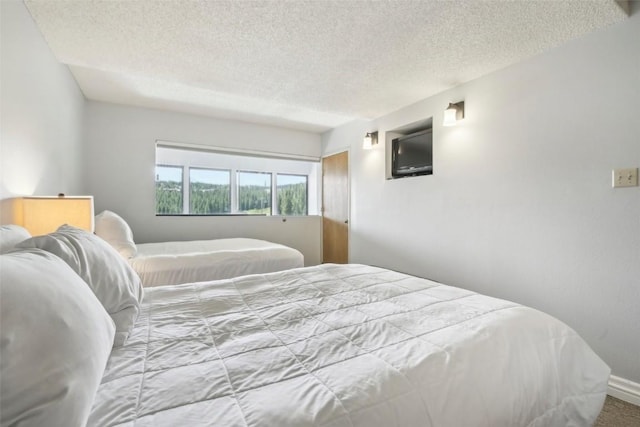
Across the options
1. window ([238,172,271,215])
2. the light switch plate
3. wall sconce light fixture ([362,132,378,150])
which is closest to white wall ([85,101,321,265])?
window ([238,172,271,215])

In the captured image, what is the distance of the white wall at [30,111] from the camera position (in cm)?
154

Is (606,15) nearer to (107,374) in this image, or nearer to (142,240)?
(107,374)

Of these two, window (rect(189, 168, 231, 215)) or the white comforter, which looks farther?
window (rect(189, 168, 231, 215))

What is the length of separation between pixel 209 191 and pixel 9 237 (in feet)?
14.1

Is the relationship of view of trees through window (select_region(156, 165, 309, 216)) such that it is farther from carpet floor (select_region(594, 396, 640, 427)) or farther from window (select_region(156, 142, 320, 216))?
carpet floor (select_region(594, 396, 640, 427))

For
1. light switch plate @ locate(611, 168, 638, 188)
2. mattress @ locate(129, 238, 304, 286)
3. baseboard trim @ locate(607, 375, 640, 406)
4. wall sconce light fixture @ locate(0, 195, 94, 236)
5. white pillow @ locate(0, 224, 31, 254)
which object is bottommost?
baseboard trim @ locate(607, 375, 640, 406)

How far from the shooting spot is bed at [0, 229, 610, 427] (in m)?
0.64

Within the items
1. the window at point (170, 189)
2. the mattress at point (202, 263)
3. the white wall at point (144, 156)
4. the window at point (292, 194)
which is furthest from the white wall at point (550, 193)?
the window at point (170, 189)

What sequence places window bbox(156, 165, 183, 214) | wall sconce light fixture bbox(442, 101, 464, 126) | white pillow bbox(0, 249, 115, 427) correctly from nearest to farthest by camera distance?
white pillow bbox(0, 249, 115, 427) < wall sconce light fixture bbox(442, 101, 464, 126) < window bbox(156, 165, 183, 214)

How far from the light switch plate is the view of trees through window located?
15.4 feet

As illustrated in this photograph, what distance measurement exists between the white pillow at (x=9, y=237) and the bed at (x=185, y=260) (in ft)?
3.69

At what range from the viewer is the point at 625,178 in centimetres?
178

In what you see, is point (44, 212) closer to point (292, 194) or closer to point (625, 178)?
point (625, 178)

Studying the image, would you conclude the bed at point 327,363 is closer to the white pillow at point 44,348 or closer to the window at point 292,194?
the white pillow at point 44,348
